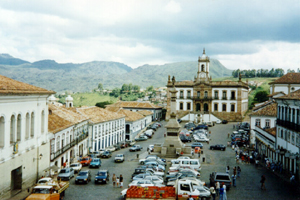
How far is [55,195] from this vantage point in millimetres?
20266

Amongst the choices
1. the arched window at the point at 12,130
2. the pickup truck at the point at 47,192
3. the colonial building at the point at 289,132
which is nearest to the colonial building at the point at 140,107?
the colonial building at the point at 289,132

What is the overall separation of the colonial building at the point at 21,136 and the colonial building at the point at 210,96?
2335 inches

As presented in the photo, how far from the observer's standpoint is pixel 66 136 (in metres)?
36.9

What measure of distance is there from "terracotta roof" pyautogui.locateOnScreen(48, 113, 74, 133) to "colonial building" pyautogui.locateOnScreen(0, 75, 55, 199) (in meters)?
3.03

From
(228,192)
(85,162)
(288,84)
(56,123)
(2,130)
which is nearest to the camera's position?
(2,130)

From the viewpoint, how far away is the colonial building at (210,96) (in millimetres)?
84062

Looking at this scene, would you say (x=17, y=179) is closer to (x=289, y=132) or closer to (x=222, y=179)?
(x=222, y=179)

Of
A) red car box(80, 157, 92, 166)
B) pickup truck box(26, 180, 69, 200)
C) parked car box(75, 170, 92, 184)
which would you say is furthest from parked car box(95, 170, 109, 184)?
red car box(80, 157, 92, 166)

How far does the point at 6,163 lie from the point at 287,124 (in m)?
25.6

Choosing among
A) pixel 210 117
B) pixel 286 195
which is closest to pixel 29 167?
pixel 286 195

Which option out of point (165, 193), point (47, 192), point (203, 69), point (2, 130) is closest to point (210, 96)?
point (203, 69)

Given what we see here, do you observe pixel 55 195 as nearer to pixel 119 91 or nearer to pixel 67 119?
pixel 67 119

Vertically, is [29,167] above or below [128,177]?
above

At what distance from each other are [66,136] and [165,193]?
19.5m
